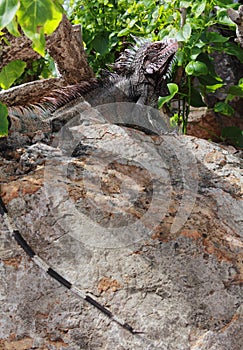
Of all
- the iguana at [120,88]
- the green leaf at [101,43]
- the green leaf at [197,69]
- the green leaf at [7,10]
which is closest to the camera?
the green leaf at [7,10]

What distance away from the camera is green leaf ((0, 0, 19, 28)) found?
1.05m

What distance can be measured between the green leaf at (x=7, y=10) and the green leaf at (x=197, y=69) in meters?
2.05

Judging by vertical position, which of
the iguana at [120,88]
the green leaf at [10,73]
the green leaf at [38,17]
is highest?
the green leaf at [38,17]

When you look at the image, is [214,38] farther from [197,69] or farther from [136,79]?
[136,79]

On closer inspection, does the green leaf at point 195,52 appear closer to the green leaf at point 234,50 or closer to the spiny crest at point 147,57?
the spiny crest at point 147,57

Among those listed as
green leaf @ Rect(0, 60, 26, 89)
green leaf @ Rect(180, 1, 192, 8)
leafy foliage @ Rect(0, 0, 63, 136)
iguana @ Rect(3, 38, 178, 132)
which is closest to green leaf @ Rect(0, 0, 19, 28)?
leafy foliage @ Rect(0, 0, 63, 136)

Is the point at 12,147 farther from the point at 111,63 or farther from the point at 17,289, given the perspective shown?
the point at 111,63

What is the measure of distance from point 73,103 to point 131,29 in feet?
3.26

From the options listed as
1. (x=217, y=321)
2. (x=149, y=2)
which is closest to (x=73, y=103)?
(x=149, y=2)

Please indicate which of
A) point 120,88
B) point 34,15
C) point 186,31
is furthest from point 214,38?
point 34,15

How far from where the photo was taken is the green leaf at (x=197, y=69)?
3.01 metres

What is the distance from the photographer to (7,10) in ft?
3.49

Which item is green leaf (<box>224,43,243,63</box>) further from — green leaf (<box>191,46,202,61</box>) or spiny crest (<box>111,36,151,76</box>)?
spiny crest (<box>111,36,151,76</box>)

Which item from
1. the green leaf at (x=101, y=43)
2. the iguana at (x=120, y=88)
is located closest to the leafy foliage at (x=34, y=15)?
the iguana at (x=120, y=88)
